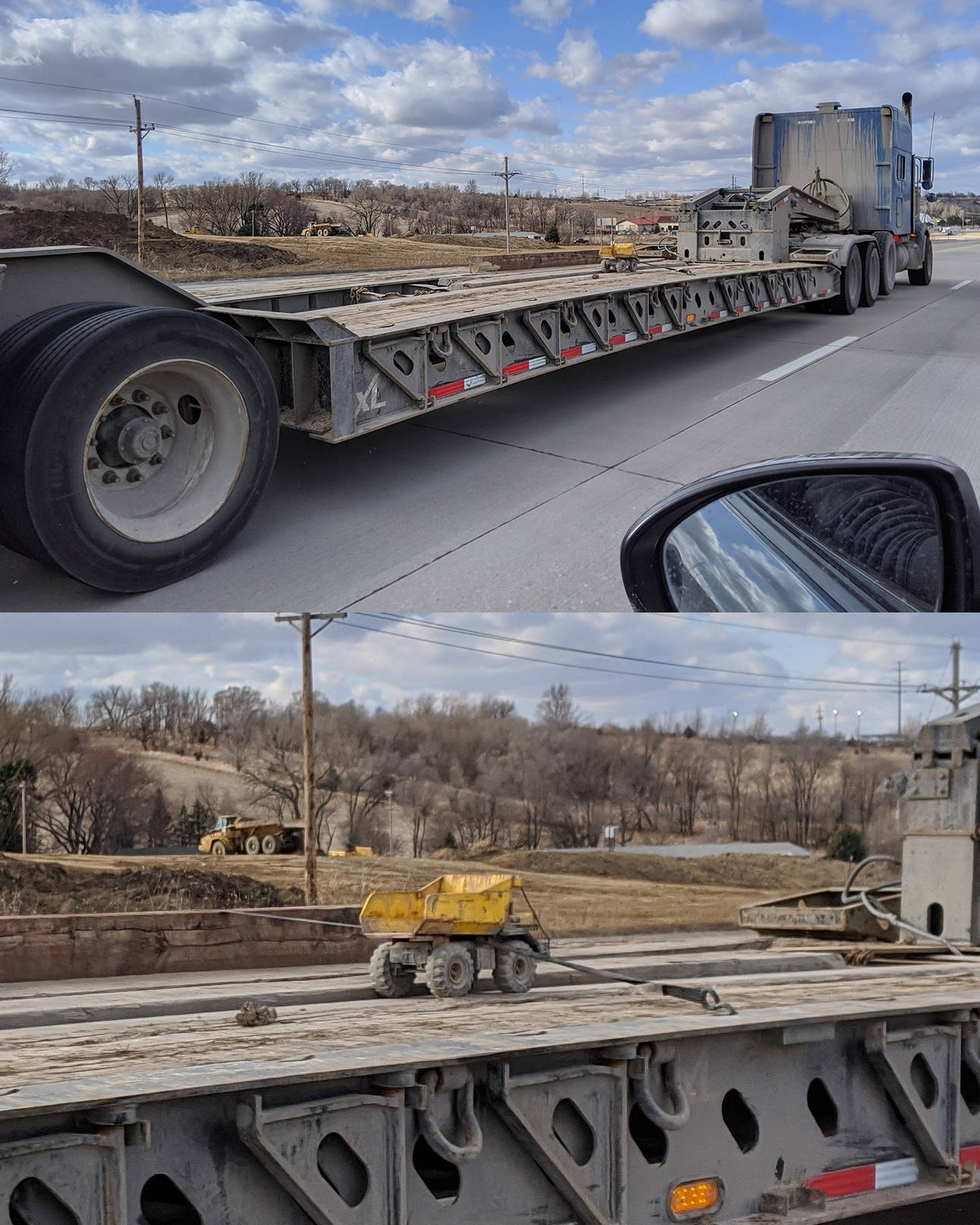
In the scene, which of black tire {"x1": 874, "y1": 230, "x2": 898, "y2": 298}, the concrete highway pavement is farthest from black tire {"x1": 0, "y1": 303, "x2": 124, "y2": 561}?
black tire {"x1": 874, "y1": 230, "x2": 898, "y2": 298}

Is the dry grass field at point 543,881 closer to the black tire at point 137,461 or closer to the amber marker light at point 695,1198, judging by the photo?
the black tire at point 137,461

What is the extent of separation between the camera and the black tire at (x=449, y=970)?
7.43 meters

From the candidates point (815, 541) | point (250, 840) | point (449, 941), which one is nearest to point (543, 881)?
point (250, 840)

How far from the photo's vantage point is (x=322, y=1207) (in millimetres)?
3732

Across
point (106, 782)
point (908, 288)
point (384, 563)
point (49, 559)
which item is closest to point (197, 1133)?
point (49, 559)

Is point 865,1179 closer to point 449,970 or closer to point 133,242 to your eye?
point 449,970

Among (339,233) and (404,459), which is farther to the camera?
(339,233)

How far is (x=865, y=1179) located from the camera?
525 centimetres

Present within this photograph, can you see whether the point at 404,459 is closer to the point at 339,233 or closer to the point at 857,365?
the point at 857,365

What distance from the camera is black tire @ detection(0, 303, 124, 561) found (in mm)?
5914

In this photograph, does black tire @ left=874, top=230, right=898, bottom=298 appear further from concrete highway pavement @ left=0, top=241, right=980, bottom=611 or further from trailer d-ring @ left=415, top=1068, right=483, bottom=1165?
trailer d-ring @ left=415, top=1068, right=483, bottom=1165

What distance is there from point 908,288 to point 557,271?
1345 cm

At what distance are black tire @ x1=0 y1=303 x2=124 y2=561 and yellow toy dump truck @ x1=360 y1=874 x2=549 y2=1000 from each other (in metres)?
3.26

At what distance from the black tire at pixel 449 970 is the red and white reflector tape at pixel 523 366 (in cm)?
450
